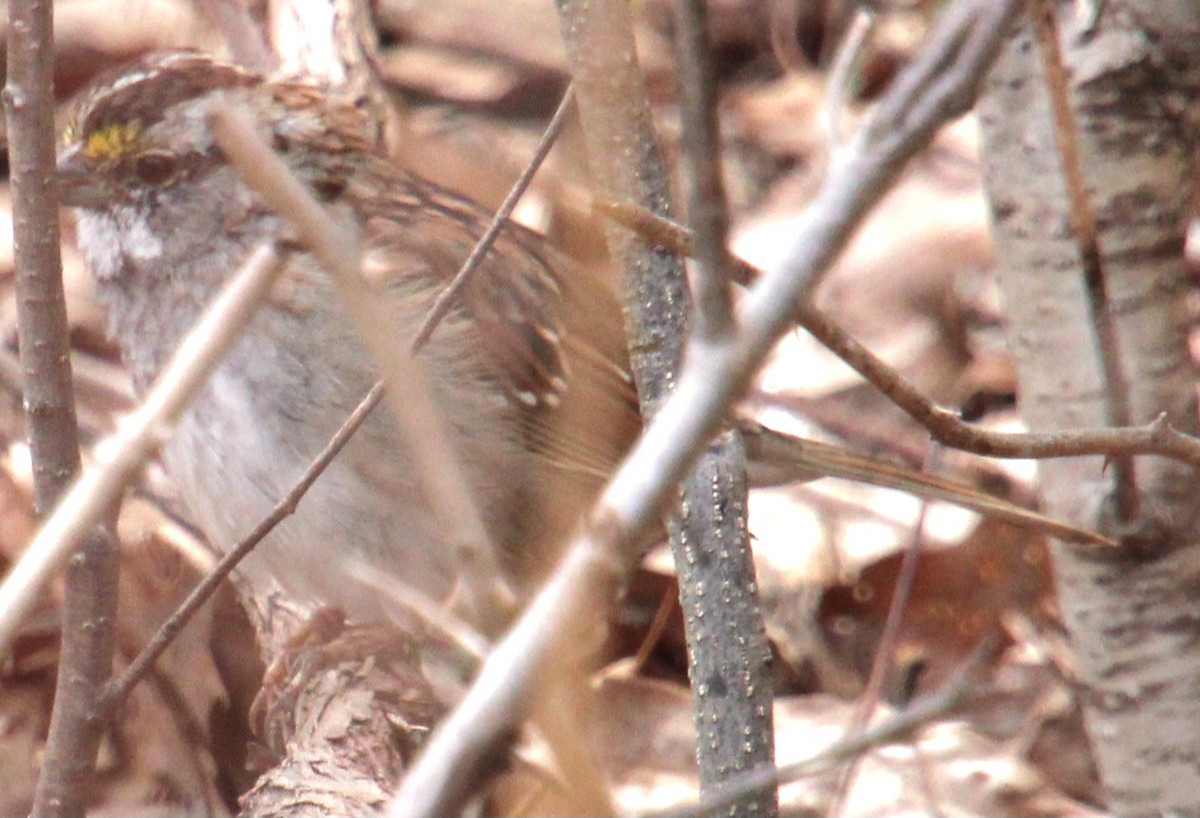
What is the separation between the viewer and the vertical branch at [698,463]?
191cm

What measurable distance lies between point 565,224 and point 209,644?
4.13 feet

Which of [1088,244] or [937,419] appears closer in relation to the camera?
[937,419]

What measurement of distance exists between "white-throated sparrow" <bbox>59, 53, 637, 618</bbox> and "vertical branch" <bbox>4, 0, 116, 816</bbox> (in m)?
0.73

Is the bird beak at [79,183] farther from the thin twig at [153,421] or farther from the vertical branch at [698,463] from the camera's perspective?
the thin twig at [153,421]

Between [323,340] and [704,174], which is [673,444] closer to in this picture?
[704,174]

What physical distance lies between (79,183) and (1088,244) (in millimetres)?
1715

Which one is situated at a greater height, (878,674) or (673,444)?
(878,674)

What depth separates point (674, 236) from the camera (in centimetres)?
162

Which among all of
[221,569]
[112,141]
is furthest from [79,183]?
[221,569]

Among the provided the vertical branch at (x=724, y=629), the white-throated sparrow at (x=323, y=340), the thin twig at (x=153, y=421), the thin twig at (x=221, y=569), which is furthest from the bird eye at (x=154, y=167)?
the thin twig at (x=153, y=421)

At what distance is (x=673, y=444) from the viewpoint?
1.00 m

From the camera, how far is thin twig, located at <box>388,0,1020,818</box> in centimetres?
94

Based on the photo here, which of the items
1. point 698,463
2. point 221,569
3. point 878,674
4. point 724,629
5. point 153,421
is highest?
point 878,674

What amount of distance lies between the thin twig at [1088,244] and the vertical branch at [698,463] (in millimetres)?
644
